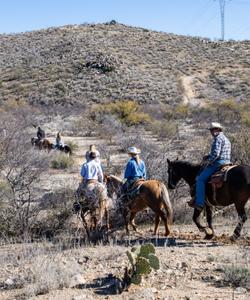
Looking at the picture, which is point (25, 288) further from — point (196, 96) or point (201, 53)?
point (201, 53)

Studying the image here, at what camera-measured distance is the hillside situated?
62.6 meters

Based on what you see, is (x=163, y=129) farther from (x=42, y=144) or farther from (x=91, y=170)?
(x=91, y=170)

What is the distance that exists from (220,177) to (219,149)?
552 mm

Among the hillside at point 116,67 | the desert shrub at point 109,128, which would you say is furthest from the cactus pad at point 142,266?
the hillside at point 116,67

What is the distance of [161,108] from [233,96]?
14.4 m

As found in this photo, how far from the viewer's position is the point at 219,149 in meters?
11.1

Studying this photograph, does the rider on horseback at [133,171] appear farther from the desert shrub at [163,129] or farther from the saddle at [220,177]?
the desert shrub at [163,129]

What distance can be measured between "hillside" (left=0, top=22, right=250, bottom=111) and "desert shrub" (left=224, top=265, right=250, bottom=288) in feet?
157

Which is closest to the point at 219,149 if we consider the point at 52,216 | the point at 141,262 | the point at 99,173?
the point at 99,173

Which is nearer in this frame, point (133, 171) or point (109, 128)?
point (133, 171)

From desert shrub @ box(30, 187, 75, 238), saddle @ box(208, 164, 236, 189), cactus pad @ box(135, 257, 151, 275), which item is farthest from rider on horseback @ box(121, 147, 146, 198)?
cactus pad @ box(135, 257, 151, 275)

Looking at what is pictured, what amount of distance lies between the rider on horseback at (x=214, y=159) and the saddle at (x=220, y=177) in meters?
0.10

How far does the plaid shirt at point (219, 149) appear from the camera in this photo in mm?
11125

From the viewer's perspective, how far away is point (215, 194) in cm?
1139
